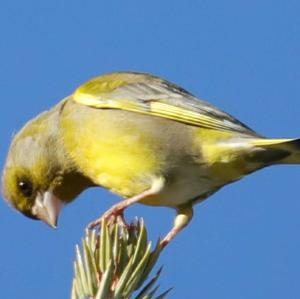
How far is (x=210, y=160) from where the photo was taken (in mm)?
4129

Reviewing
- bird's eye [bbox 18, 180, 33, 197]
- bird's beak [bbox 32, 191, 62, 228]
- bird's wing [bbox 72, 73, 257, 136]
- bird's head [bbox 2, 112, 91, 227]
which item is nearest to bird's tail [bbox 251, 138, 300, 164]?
bird's wing [bbox 72, 73, 257, 136]

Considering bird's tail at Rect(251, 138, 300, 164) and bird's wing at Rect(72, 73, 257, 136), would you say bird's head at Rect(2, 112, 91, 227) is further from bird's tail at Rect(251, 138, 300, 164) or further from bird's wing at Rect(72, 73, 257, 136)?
bird's tail at Rect(251, 138, 300, 164)

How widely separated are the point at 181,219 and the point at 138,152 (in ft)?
1.45

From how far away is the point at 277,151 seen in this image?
4043 millimetres

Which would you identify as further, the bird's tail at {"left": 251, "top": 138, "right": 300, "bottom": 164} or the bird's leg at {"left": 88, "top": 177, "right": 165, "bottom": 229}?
the bird's tail at {"left": 251, "top": 138, "right": 300, "bottom": 164}

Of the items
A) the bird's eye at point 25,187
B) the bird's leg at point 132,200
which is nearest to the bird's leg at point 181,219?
the bird's leg at point 132,200

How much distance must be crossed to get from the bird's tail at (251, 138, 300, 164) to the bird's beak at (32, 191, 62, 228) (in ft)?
3.89

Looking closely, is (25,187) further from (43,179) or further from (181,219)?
(181,219)

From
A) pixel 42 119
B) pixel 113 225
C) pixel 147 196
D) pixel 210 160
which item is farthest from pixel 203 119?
pixel 113 225

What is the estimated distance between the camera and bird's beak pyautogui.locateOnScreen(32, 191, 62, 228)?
4.46 meters

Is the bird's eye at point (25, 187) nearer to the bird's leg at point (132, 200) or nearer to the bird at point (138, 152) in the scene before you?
the bird at point (138, 152)

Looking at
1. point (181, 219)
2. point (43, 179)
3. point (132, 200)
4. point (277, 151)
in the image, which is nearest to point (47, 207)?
point (43, 179)

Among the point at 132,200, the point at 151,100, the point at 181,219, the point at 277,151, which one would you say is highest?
the point at 151,100

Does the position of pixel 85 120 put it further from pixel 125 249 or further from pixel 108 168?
pixel 125 249
